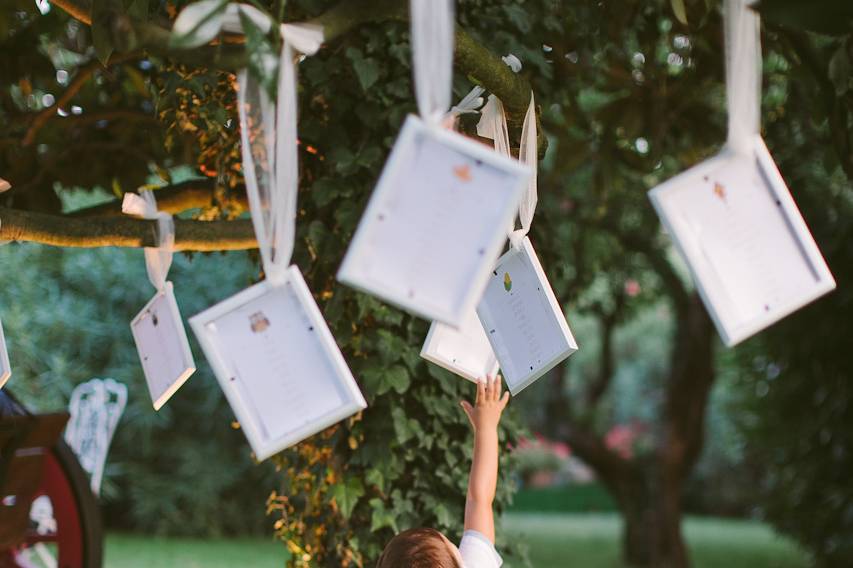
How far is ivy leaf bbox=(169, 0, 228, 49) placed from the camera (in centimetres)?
140

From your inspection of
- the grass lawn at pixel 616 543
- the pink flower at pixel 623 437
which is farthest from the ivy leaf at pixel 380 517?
the pink flower at pixel 623 437

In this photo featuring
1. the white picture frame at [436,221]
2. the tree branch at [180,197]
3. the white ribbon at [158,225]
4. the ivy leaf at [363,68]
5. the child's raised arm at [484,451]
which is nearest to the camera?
the white picture frame at [436,221]

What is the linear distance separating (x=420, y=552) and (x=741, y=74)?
120cm

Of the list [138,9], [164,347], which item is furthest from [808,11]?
[138,9]

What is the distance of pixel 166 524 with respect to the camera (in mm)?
8430

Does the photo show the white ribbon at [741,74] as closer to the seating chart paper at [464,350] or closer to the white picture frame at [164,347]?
the seating chart paper at [464,350]

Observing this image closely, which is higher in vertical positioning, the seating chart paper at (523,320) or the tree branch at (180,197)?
the tree branch at (180,197)

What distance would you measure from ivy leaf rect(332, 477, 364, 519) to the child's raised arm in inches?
17.6

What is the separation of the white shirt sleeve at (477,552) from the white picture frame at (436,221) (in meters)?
1.13

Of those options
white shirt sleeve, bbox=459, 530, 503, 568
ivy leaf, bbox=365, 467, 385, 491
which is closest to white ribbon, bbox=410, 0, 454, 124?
white shirt sleeve, bbox=459, 530, 503, 568

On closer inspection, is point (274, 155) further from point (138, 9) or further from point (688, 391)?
point (688, 391)

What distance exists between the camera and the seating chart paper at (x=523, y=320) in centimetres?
182

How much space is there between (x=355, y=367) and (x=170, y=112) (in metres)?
0.89

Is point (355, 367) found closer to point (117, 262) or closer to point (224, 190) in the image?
point (224, 190)
